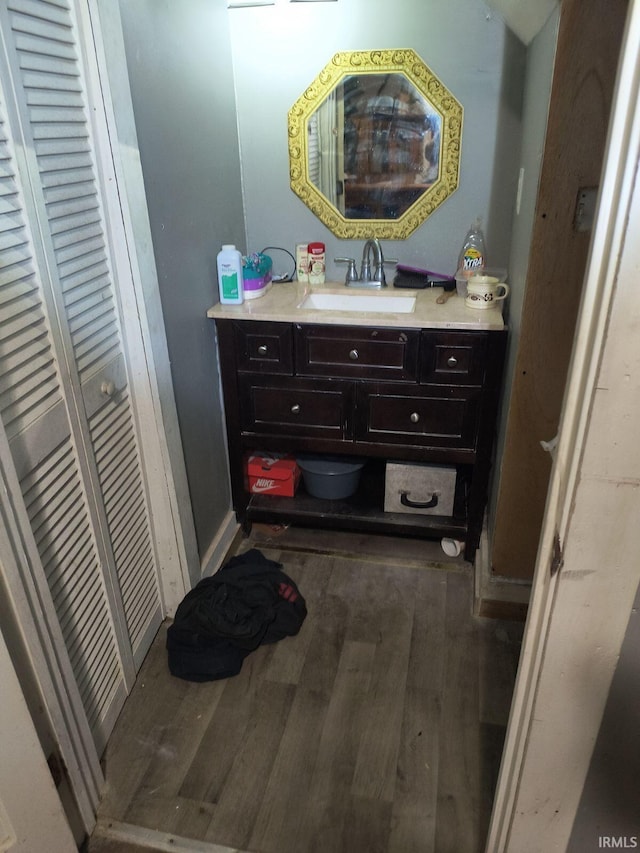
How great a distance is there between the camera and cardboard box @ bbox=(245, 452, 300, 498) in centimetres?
224

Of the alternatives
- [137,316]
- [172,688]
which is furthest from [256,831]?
[137,316]

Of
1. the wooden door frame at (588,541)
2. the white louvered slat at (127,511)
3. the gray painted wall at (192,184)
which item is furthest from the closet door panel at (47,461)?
the wooden door frame at (588,541)

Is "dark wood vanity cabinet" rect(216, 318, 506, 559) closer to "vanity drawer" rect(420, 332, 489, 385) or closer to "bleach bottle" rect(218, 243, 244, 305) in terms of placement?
"vanity drawer" rect(420, 332, 489, 385)

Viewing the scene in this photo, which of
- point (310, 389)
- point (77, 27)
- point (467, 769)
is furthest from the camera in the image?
point (310, 389)

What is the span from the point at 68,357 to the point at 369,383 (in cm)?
95

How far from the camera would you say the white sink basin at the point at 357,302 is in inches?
82.7

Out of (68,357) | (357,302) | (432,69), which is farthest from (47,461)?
(432,69)

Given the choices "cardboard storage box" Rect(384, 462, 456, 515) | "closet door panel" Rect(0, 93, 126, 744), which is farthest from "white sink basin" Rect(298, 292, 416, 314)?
"closet door panel" Rect(0, 93, 126, 744)

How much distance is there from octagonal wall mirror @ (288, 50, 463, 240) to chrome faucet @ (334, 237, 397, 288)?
7cm

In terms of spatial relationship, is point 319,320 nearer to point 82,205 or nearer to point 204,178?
point 204,178

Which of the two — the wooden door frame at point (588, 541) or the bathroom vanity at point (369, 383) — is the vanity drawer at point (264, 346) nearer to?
the bathroom vanity at point (369, 383)

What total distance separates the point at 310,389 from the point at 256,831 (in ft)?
4.00

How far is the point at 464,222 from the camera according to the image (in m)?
2.11

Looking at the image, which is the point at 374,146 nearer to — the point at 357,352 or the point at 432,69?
the point at 432,69
